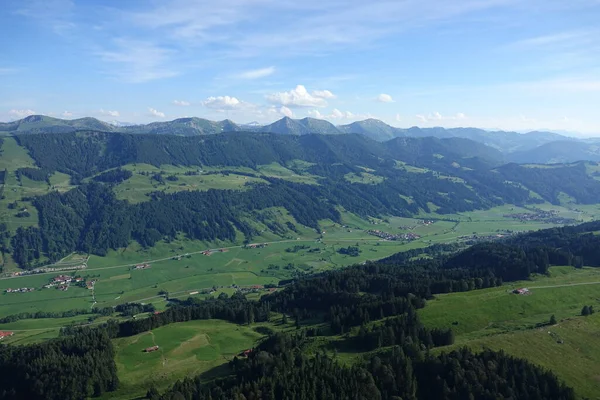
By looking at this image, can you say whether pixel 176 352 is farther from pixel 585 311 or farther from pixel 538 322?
pixel 585 311

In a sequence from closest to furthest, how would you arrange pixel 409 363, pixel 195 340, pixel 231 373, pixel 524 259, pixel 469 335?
pixel 409 363, pixel 231 373, pixel 469 335, pixel 195 340, pixel 524 259

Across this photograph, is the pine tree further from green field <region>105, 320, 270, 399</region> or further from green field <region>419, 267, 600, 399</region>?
green field <region>105, 320, 270, 399</region>

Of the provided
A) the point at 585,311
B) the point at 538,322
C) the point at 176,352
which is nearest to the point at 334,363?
the point at 176,352

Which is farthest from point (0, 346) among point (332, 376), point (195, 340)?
point (332, 376)

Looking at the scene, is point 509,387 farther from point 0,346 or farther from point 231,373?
point 0,346

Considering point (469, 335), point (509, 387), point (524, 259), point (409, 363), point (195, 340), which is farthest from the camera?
point (524, 259)

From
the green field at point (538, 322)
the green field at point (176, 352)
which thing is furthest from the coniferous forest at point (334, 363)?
the green field at point (538, 322)

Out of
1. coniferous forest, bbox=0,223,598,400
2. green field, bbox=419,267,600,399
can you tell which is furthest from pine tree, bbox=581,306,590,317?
coniferous forest, bbox=0,223,598,400

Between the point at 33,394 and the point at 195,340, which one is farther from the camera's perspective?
the point at 195,340
